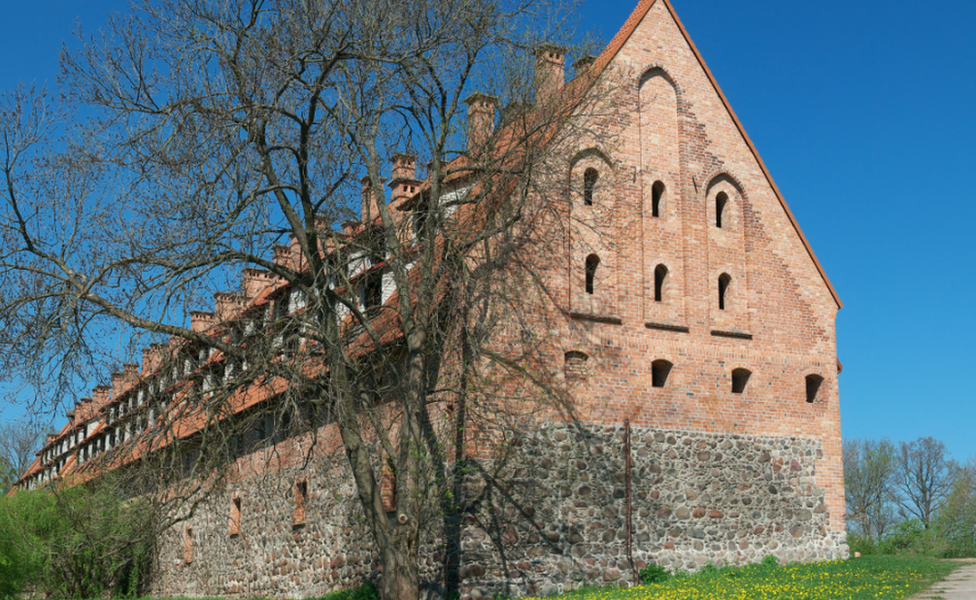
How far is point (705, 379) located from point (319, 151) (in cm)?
943

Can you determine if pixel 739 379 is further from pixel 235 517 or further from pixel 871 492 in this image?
pixel 871 492

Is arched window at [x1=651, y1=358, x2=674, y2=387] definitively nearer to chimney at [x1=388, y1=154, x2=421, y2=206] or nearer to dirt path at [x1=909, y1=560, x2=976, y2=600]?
dirt path at [x1=909, y1=560, x2=976, y2=600]

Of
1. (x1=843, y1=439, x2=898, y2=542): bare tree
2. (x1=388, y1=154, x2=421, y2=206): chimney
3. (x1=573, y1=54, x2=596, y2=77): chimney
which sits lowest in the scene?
(x1=843, y1=439, x2=898, y2=542): bare tree

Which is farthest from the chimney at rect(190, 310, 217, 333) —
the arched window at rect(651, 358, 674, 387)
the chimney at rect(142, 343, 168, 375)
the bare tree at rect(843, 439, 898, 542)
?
the bare tree at rect(843, 439, 898, 542)

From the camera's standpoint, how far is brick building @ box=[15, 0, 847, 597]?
1700cm

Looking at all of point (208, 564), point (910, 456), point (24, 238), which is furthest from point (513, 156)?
point (910, 456)

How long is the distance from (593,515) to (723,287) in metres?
6.15

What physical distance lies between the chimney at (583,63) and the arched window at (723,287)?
576 cm

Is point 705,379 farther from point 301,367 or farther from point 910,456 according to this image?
point 910,456

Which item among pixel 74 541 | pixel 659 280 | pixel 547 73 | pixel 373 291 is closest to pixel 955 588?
pixel 659 280

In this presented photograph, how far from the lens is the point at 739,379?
1980 centimetres

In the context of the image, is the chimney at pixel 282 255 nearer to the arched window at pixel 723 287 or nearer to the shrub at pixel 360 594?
the shrub at pixel 360 594

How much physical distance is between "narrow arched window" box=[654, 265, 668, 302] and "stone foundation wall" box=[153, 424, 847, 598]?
9.39ft

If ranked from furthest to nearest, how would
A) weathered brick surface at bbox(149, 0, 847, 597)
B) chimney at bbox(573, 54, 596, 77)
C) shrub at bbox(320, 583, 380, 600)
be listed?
shrub at bbox(320, 583, 380, 600), weathered brick surface at bbox(149, 0, 847, 597), chimney at bbox(573, 54, 596, 77)
